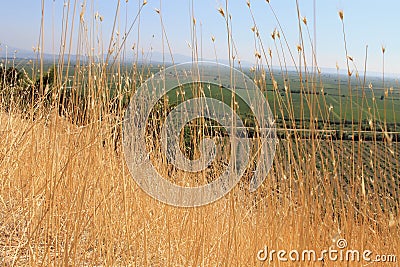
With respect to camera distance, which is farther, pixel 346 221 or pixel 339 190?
pixel 346 221

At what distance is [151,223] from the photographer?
1495 mm

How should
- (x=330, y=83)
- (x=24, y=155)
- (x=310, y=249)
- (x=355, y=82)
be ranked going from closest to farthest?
(x=310, y=249)
(x=355, y=82)
(x=330, y=83)
(x=24, y=155)

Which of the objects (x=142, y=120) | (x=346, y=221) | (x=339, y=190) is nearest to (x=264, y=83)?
(x=339, y=190)

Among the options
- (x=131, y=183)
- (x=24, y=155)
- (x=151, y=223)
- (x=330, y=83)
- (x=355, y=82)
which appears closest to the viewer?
(x=355, y=82)

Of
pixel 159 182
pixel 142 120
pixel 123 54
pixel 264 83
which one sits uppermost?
pixel 123 54

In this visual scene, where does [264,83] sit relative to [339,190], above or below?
above

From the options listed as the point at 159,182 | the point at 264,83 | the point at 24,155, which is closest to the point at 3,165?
the point at 24,155

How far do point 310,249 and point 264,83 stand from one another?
489mm

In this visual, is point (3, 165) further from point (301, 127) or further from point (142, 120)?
point (301, 127)

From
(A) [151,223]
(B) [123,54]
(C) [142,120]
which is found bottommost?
(A) [151,223]

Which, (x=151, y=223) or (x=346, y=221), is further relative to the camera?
(x=151, y=223)

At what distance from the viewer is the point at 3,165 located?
1532 mm

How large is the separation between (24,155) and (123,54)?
70 cm

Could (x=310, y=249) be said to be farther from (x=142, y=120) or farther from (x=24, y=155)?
(x=24, y=155)
